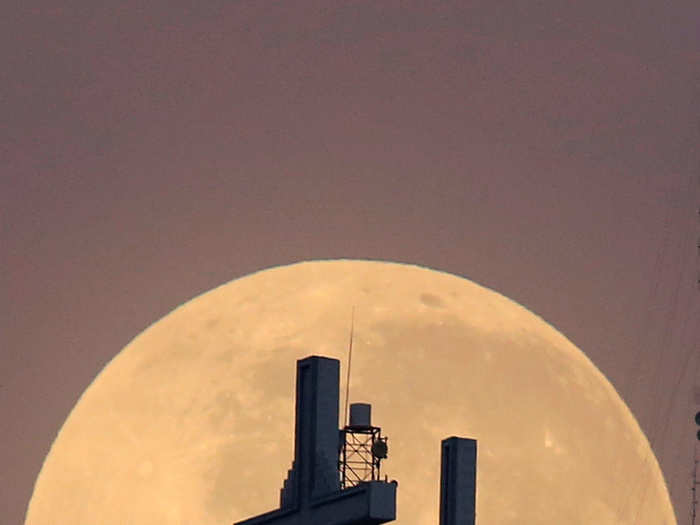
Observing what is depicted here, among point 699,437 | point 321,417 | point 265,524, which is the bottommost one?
point 265,524

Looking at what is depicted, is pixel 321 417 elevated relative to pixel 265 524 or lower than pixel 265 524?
elevated

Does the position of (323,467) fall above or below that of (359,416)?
below

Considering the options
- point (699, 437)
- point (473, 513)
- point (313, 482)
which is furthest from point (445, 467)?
point (699, 437)

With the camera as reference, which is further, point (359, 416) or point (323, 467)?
point (359, 416)

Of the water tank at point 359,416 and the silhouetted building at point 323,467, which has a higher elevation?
the water tank at point 359,416

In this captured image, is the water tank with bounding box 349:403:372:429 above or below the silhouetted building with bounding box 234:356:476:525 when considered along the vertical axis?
above

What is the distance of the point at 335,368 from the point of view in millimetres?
19422

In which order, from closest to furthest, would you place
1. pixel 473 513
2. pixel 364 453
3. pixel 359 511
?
pixel 359 511
pixel 473 513
pixel 364 453

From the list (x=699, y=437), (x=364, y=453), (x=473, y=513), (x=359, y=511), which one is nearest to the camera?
(x=359, y=511)

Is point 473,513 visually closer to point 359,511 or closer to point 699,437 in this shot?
point 359,511

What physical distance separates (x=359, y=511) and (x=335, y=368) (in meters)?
2.46

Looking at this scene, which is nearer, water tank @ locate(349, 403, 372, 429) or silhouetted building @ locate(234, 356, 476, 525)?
silhouetted building @ locate(234, 356, 476, 525)

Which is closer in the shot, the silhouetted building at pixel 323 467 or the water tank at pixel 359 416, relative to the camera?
the silhouetted building at pixel 323 467

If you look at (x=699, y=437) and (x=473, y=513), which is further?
(x=699, y=437)
